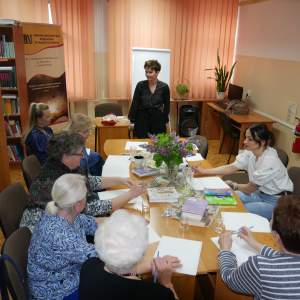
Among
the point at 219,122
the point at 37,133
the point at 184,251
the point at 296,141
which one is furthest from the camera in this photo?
the point at 219,122

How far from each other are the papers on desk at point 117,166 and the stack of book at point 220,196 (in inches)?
29.6

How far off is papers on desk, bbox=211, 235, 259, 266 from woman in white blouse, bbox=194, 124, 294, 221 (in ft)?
2.39

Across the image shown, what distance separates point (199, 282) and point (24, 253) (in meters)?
1.26

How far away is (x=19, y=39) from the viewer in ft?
14.9

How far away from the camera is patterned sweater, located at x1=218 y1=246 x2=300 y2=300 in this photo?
1.31 metres

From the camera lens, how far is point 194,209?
2055 mm

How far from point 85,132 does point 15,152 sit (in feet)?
7.78

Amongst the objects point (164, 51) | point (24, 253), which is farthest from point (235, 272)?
point (164, 51)

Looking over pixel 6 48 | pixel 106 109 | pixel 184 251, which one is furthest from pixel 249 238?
pixel 6 48

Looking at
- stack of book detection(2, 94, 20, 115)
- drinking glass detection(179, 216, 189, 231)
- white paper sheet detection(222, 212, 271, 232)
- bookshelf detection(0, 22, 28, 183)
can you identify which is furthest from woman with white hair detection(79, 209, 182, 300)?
stack of book detection(2, 94, 20, 115)

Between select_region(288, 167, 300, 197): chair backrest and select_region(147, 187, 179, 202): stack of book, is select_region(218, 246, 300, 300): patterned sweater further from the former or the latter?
select_region(288, 167, 300, 197): chair backrest

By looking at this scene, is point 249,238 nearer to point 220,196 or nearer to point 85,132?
point 220,196

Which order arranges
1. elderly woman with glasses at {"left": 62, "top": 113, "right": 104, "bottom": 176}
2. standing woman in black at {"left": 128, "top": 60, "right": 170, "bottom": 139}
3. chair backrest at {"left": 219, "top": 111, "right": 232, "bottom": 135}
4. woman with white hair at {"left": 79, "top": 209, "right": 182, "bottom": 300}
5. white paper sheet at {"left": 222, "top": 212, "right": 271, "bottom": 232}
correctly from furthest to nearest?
chair backrest at {"left": 219, "top": 111, "right": 232, "bottom": 135} → standing woman in black at {"left": 128, "top": 60, "right": 170, "bottom": 139} → elderly woman with glasses at {"left": 62, "top": 113, "right": 104, "bottom": 176} → white paper sheet at {"left": 222, "top": 212, "right": 271, "bottom": 232} → woman with white hair at {"left": 79, "top": 209, "right": 182, "bottom": 300}

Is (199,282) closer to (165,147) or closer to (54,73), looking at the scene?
(165,147)
